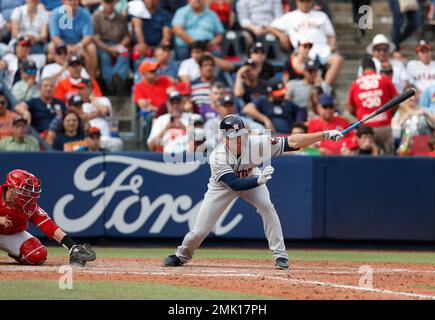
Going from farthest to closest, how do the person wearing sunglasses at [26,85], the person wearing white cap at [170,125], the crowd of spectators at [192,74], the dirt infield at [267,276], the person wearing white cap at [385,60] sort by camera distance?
the person wearing white cap at [385,60]
the person wearing sunglasses at [26,85]
the crowd of spectators at [192,74]
the person wearing white cap at [170,125]
the dirt infield at [267,276]

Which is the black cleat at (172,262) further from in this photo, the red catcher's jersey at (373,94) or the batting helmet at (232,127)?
the red catcher's jersey at (373,94)

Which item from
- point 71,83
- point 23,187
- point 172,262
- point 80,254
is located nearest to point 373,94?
point 71,83

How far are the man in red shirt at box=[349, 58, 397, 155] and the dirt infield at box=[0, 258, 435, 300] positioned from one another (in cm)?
345

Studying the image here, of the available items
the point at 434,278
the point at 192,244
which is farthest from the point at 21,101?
the point at 434,278

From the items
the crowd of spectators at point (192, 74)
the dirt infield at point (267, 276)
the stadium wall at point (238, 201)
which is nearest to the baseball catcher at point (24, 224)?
the dirt infield at point (267, 276)

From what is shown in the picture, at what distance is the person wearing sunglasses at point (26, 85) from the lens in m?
15.1

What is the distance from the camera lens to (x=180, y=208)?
1358 centimetres

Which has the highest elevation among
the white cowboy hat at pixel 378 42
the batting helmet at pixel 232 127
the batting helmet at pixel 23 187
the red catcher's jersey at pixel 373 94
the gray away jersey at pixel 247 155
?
the white cowboy hat at pixel 378 42

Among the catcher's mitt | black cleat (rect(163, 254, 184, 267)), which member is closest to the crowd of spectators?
black cleat (rect(163, 254, 184, 267))

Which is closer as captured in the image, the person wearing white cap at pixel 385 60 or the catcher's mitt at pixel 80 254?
the catcher's mitt at pixel 80 254

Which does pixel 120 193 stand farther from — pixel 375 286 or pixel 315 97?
pixel 375 286

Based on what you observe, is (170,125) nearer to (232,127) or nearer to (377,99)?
(377,99)

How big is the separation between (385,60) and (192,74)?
3.19 meters

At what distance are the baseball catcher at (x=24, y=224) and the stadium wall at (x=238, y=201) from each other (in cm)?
303
